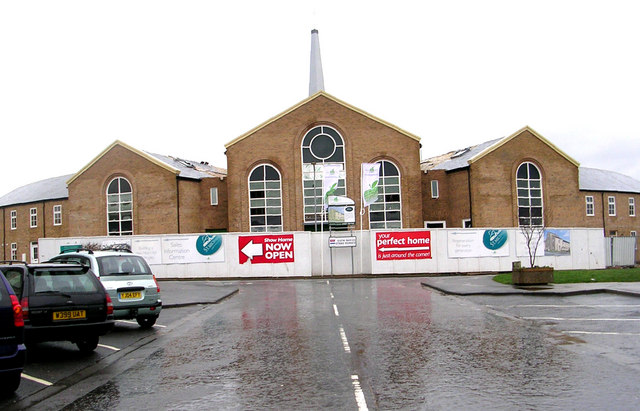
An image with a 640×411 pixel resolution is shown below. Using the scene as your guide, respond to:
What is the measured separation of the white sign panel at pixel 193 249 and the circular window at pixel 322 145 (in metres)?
13.9

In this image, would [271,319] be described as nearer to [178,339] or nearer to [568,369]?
[178,339]

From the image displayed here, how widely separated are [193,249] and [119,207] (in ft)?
50.7

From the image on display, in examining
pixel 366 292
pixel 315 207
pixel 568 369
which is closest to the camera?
pixel 568 369

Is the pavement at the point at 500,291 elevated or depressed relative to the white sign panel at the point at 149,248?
depressed

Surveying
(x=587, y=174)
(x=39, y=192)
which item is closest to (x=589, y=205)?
(x=587, y=174)

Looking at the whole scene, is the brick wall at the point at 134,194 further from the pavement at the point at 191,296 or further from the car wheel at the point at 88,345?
the car wheel at the point at 88,345

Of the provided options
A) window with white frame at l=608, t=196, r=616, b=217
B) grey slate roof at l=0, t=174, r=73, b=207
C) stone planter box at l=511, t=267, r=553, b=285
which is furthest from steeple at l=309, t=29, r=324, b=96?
stone planter box at l=511, t=267, r=553, b=285

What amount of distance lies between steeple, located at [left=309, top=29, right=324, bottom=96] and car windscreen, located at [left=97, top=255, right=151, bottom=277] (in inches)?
2147

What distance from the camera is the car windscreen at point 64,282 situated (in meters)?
9.91

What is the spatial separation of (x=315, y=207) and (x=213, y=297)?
22.1m

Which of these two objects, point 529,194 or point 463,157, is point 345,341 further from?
point 463,157

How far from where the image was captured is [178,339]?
1201cm

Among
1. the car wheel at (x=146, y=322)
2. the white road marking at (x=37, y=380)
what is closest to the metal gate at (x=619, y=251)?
the car wheel at (x=146, y=322)

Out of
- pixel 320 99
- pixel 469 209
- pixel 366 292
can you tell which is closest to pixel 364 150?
pixel 320 99
